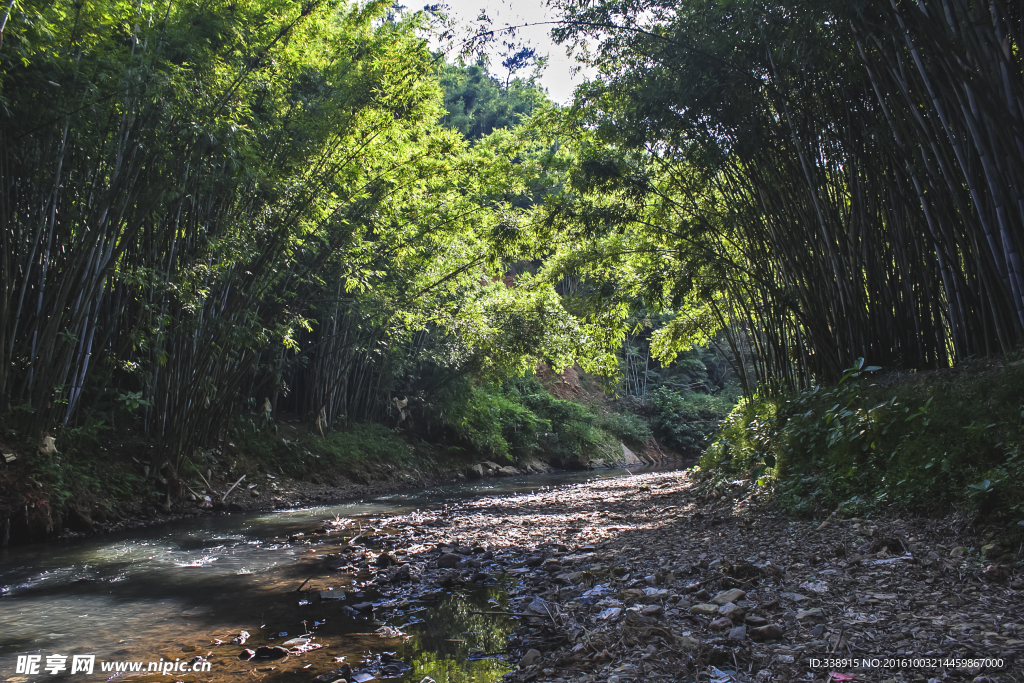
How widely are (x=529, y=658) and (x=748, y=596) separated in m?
0.88

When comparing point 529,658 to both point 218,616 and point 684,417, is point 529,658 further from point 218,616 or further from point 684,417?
point 684,417

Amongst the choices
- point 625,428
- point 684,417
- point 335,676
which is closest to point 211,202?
point 335,676

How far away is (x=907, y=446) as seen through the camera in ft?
9.93

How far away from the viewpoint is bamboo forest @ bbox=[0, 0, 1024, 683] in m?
2.11

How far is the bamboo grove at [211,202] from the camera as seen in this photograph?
4.34 meters

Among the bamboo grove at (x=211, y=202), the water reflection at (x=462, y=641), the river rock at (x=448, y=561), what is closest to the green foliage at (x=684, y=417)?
the bamboo grove at (x=211, y=202)

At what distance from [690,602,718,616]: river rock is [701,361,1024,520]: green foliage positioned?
123 cm

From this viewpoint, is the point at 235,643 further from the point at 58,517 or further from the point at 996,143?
the point at 996,143

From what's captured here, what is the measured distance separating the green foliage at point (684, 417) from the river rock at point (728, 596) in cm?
1770

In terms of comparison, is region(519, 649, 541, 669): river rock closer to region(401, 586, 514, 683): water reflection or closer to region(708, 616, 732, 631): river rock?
region(401, 586, 514, 683): water reflection

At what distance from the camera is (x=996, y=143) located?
2617mm

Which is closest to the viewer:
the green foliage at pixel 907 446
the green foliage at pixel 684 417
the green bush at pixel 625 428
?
the green foliage at pixel 907 446

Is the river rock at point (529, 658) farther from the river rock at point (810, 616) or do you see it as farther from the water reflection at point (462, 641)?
the river rock at point (810, 616)

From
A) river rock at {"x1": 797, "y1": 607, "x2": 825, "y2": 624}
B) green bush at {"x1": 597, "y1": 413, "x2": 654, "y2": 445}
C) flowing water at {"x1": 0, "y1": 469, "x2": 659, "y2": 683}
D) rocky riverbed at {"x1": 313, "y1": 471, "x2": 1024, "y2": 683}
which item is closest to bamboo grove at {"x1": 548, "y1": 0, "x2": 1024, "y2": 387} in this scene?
rocky riverbed at {"x1": 313, "y1": 471, "x2": 1024, "y2": 683}
